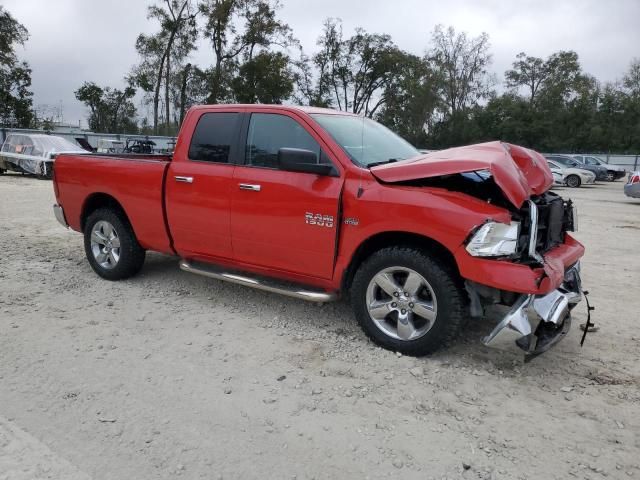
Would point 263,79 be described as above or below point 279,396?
above

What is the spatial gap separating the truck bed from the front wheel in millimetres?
2265

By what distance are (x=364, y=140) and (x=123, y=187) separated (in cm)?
257

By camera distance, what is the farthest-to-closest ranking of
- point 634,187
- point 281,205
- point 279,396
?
1. point 634,187
2. point 281,205
3. point 279,396

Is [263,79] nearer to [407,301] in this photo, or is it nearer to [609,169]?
[609,169]

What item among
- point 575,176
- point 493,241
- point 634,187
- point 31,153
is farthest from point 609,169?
point 493,241

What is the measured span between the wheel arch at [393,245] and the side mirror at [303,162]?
61 centimetres

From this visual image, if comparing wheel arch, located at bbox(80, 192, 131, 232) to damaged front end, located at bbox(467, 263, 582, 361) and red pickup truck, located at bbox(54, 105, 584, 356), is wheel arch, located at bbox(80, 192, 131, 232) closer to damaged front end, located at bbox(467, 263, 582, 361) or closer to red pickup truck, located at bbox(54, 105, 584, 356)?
red pickup truck, located at bbox(54, 105, 584, 356)

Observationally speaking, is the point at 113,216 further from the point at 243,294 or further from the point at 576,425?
the point at 576,425

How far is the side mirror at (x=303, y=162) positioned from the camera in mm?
3865

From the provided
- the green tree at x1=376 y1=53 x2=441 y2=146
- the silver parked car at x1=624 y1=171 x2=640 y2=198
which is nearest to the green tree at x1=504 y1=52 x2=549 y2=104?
the green tree at x1=376 y1=53 x2=441 y2=146

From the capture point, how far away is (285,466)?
8.62 ft

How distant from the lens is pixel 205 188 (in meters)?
4.64

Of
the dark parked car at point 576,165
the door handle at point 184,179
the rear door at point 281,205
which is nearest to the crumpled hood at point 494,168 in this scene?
the rear door at point 281,205

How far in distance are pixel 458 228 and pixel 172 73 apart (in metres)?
42.2
